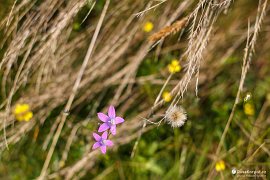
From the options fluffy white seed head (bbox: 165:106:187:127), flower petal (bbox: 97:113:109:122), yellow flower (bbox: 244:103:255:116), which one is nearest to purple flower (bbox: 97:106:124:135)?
flower petal (bbox: 97:113:109:122)

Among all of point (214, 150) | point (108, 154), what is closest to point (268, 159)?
point (214, 150)

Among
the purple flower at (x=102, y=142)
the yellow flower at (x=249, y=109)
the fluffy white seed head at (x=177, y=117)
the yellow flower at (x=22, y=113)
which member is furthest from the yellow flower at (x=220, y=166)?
the yellow flower at (x=22, y=113)

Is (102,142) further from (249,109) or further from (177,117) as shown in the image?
(249,109)

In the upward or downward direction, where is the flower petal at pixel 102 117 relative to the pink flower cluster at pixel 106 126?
upward

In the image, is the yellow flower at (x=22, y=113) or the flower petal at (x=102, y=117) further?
the yellow flower at (x=22, y=113)

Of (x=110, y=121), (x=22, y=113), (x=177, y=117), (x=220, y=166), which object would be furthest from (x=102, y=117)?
(x=220, y=166)

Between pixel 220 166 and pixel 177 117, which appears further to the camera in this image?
pixel 220 166

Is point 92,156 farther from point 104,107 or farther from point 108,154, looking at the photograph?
point 104,107

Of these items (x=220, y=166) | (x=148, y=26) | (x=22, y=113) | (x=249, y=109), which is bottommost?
(x=220, y=166)

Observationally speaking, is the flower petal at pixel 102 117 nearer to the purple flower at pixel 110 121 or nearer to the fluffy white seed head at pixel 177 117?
the purple flower at pixel 110 121
